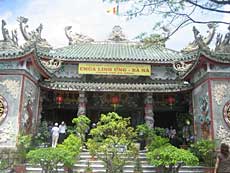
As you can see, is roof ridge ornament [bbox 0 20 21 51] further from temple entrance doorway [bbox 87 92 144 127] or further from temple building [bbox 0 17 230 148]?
temple entrance doorway [bbox 87 92 144 127]

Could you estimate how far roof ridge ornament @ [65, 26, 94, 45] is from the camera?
20561mm

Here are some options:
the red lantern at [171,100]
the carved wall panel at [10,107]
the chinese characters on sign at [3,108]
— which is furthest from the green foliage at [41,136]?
the red lantern at [171,100]

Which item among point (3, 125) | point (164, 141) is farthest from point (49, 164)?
point (164, 141)

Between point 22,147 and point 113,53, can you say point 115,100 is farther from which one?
point 22,147

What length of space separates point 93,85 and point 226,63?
5872mm

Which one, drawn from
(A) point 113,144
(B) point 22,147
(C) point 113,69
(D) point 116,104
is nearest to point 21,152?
(B) point 22,147

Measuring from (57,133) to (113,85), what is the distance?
3513 mm

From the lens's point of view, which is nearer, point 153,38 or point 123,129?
point 153,38

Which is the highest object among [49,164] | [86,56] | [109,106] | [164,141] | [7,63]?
[86,56]

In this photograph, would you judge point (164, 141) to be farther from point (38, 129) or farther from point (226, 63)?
point (38, 129)

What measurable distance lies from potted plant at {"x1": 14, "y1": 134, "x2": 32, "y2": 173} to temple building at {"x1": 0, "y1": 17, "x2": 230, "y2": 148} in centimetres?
51

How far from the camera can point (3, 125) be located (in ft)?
35.6

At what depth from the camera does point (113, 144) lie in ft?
29.0

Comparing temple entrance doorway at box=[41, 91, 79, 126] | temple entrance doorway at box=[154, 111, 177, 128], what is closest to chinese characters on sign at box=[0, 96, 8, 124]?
temple entrance doorway at box=[41, 91, 79, 126]
